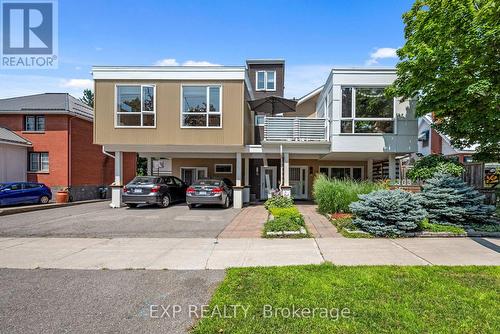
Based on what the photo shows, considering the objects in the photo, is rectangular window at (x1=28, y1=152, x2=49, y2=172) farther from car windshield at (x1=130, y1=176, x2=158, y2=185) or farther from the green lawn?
the green lawn

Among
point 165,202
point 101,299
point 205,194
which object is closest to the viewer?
point 101,299

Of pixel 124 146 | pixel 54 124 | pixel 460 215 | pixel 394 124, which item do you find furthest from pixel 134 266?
pixel 54 124

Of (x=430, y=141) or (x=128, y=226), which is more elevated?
(x=430, y=141)

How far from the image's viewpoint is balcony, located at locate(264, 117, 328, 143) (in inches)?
575

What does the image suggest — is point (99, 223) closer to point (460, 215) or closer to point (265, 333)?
point (265, 333)

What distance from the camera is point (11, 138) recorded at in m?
19.2

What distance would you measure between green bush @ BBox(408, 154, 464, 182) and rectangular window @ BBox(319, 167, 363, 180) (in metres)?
8.75

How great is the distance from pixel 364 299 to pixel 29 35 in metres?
15.4

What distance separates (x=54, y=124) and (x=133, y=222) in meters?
13.7

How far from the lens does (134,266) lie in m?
5.64

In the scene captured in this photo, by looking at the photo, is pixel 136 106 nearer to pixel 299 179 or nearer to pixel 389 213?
pixel 299 179

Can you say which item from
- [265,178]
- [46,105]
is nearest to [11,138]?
[46,105]

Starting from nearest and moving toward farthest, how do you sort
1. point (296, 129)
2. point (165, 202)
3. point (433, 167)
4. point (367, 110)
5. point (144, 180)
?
point (433, 167) → point (367, 110) → point (144, 180) → point (296, 129) → point (165, 202)

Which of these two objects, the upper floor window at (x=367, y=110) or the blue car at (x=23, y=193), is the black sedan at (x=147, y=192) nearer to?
the blue car at (x=23, y=193)
